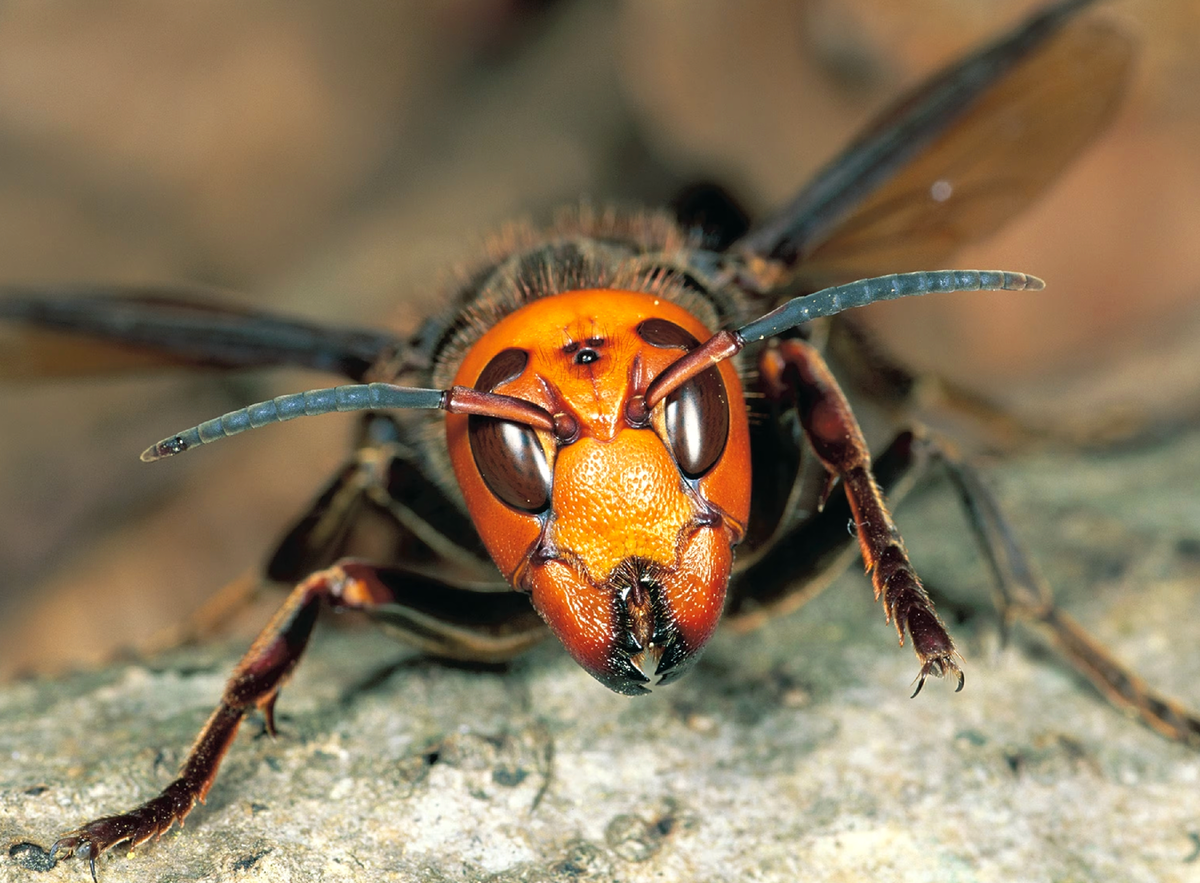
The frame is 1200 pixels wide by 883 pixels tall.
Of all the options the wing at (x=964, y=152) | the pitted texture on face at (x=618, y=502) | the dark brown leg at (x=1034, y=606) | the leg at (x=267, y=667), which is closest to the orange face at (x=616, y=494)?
the pitted texture on face at (x=618, y=502)

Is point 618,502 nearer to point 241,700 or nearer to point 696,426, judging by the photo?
point 696,426

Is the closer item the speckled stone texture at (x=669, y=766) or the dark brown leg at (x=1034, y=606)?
the speckled stone texture at (x=669, y=766)

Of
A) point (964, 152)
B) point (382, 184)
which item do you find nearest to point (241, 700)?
point (964, 152)

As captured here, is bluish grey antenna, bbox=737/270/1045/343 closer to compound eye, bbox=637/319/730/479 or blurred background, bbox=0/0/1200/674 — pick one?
compound eye, bbox=637/319/730/479

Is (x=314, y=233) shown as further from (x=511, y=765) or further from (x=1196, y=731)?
(x=1196, y=731)

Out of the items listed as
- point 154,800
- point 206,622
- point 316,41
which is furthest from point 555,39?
point 154,800

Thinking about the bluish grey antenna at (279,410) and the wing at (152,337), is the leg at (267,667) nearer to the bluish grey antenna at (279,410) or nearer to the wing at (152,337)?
the bluish grey antenna at (279,410)

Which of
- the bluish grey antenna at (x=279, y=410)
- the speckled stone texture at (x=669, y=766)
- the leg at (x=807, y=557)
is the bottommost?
the speckled stone texture at (x=669, y=766)
